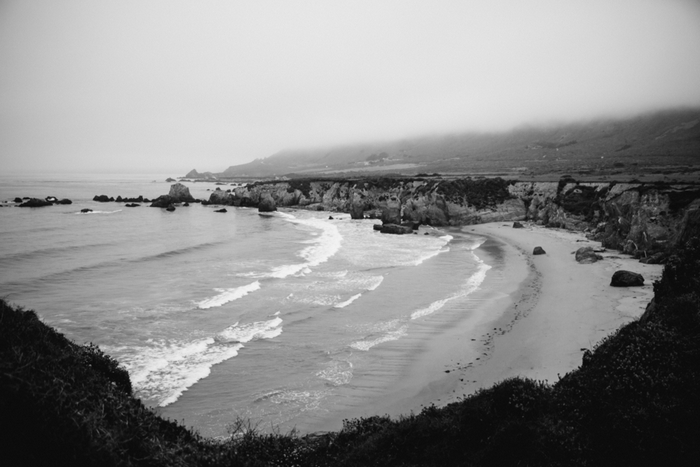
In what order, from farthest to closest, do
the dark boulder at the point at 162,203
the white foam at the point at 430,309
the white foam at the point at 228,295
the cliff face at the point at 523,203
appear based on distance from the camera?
the dark boulder at the point at 162,203 → the cliff face at the point at 523,203 → the white foam at the point at 228,295 → the white foam at the point at 430,309

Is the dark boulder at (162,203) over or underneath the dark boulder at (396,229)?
over

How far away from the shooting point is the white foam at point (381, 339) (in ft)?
51.1

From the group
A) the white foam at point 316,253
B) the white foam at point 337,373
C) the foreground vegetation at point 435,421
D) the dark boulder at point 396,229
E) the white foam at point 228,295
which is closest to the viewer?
the foreground vegetation at point 435,421

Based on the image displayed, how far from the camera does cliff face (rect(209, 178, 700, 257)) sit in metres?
30.1

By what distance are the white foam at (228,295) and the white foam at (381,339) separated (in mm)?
8655

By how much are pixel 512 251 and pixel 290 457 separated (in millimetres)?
33349

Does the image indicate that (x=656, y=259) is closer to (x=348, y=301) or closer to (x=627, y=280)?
(x=627, y=280)

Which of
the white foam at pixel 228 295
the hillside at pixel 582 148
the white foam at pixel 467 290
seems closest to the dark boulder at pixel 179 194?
the hillside at pixel 582 148

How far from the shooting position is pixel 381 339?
53.7 ft

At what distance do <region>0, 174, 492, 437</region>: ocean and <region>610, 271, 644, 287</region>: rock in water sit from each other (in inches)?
287

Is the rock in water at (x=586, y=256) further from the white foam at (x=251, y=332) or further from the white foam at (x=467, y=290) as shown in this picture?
the white foam at (x=251, y=332)

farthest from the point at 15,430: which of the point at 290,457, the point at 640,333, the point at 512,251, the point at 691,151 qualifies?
the point at 691,151

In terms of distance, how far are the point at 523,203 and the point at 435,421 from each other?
57041 millimetres

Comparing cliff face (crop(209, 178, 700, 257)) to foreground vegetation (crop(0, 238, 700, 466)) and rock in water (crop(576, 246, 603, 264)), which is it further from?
foreground vegetation (crop(0, 238, 700, 466))
